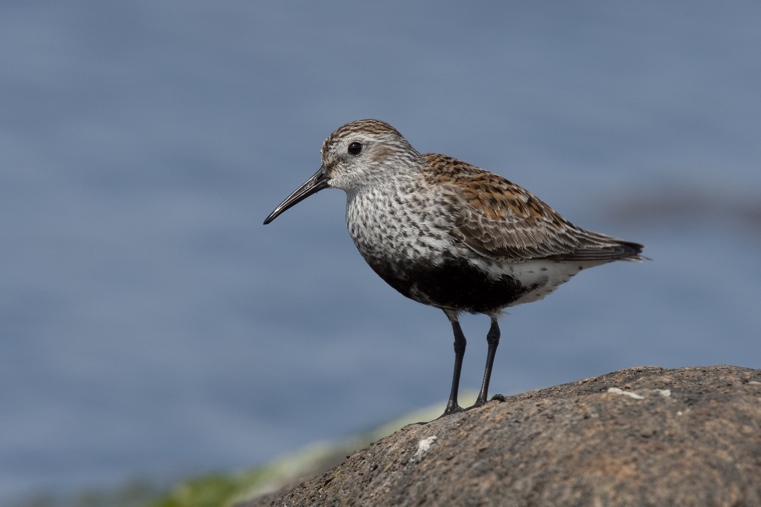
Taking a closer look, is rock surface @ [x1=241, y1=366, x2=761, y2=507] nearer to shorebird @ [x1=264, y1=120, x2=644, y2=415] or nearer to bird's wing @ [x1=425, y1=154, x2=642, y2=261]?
shorebird @ [x1=264, y1=120, x2=644, y2=415]

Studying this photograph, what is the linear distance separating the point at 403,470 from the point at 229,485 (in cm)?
434

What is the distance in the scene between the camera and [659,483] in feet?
17.9

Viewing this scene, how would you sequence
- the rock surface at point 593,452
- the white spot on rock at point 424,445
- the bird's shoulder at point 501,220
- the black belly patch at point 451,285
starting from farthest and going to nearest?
the bird's shoulder at point 501,220 < the black belly patch at point 451,285 < the white spot on rock at point 424,445 < the rock surface at point 593,452

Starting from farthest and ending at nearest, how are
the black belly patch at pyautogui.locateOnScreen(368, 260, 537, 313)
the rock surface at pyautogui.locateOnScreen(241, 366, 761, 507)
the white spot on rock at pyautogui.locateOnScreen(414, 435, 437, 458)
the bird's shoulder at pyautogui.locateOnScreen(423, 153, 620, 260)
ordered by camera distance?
the bird's shoulder at pyautogui.locateOnScreen(423, 153, 620, 260) < the black belly patch at pyautogui.locateOnScreen(368, 260, 537, 313) < the white spot on rock at pyautogui.locateOnScreen(414, 435, 437, 458) < the rock surface at pyautogui.locateOnScreen(241, 366, 761, 507)

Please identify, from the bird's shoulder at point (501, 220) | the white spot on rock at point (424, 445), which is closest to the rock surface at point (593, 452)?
the white spot on rock at point (424, 445)

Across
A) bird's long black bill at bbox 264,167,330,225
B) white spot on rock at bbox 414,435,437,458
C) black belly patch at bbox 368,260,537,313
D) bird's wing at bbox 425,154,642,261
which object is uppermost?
bird's long black bill at bbox 264,167,330,225

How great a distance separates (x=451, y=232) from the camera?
28.5 ft

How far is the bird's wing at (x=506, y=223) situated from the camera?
880 cm

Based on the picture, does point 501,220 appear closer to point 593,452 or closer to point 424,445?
point 424,445

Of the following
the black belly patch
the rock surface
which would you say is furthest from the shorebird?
the rock surface

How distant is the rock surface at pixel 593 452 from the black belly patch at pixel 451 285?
1.56 m

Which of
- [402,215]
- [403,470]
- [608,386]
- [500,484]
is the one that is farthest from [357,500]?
[402,215]

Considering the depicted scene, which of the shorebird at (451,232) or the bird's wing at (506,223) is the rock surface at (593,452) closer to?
the shorebird at (451,232)

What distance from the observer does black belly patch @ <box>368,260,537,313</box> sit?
8547 mm
